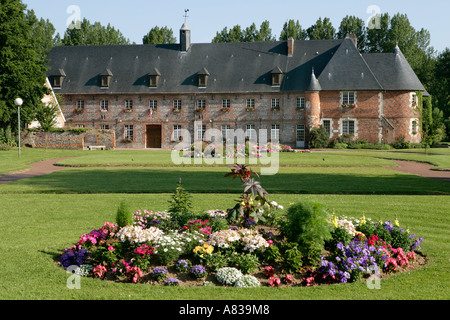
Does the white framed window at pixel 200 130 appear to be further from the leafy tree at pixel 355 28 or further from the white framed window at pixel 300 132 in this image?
the leafy tree at pixel 355 28

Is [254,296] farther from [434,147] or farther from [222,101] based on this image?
[434,147]

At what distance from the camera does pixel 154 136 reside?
156 ft

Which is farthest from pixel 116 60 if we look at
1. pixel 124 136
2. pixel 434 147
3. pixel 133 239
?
pixel 133 239

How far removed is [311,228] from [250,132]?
128 feet

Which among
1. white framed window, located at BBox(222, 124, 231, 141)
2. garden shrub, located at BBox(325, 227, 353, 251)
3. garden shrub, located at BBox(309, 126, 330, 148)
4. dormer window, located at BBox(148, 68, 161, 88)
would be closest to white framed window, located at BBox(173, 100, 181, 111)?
dormer window, located at BBox(148, 68, 161, 88)

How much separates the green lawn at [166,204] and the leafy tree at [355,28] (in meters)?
Result: 47.9

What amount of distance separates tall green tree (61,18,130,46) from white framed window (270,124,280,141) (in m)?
37.4

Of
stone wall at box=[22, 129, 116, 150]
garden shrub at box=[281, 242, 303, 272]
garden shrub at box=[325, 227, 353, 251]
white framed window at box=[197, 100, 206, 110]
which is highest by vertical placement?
white framed window at box=[197, 100, 206, 110]

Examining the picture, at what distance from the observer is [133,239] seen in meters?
7.73

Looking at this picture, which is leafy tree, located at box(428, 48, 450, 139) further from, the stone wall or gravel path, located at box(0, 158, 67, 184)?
gravel path, located at box(0, 158, 67, 184)

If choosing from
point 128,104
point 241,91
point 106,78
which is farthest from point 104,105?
point 241,91

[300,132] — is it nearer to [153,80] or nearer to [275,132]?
[275,132]

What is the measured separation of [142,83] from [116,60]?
175 inches

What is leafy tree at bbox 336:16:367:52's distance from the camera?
7000 centimetres
